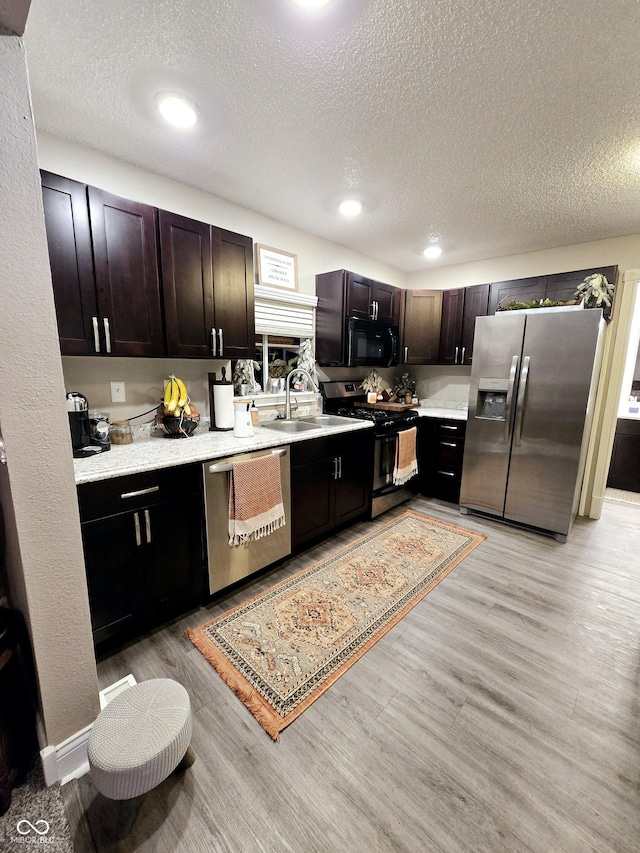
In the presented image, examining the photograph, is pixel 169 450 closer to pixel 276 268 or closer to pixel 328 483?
pixel 328 483

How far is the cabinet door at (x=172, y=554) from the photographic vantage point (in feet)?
5.58

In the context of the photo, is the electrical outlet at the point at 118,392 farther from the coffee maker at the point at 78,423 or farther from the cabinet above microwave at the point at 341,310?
the cabinet above microwave at the point at 341,310

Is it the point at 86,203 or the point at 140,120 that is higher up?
the point at 140,120

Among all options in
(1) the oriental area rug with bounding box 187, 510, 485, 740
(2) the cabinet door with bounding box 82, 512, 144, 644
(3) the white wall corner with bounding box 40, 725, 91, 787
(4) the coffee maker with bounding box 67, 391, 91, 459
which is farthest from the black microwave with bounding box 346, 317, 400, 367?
(3) the white wall corner with bounding box 40, 725, 91, 787

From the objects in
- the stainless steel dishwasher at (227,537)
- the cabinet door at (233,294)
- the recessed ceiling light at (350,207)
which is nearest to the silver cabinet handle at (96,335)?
the cabinet door at (233,294)

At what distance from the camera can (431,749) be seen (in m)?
1.27

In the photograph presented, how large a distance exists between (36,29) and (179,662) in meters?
2.61

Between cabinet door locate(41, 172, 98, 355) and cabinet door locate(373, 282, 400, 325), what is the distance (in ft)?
8.16

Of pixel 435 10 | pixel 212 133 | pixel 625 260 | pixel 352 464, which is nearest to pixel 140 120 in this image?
pixel 212 133

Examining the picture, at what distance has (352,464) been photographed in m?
2.84

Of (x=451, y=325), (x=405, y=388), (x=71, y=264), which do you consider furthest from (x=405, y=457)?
(x=71, y=264)

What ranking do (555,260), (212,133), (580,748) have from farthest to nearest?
(555,260)
(212,133)
(580,748)

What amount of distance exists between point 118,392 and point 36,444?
1229 millimetres

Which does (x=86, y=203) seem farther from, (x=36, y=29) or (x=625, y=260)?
(x=625, y=260)
